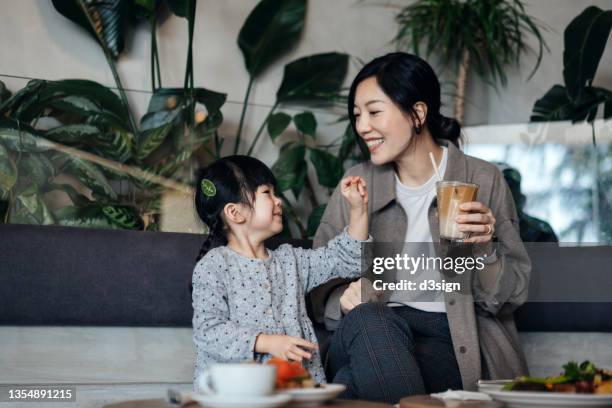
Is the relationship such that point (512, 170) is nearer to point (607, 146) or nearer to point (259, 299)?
point (607, 146)

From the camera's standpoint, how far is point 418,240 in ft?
7.03

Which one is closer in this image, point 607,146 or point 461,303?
point 461,303

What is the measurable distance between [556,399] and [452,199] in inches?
22.5

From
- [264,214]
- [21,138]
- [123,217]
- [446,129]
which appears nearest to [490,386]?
[264,214]

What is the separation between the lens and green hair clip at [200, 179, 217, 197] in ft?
6.86

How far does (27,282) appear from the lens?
2.11 metres

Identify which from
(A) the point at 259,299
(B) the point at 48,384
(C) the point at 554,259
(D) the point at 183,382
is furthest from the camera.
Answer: (C) the point at 554,259

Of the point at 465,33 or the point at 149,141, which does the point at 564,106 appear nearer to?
the point at 465,33

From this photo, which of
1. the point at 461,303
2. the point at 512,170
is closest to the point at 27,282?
the point at 461,303

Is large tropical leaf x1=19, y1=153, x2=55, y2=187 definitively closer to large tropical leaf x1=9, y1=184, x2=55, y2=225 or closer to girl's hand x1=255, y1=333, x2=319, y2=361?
large tropical leaf x1=9, y1=184, x2=55, y2=225

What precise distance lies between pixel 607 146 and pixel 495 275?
110 cm

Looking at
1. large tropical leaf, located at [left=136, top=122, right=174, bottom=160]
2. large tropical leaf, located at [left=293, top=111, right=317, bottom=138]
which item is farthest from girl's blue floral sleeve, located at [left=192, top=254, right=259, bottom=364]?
large tropical leaf, located at [left=293, top=111, right=317, bottom=138]

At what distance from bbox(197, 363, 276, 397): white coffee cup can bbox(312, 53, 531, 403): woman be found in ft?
1.93

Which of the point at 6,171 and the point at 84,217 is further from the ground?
the point at 6,171
